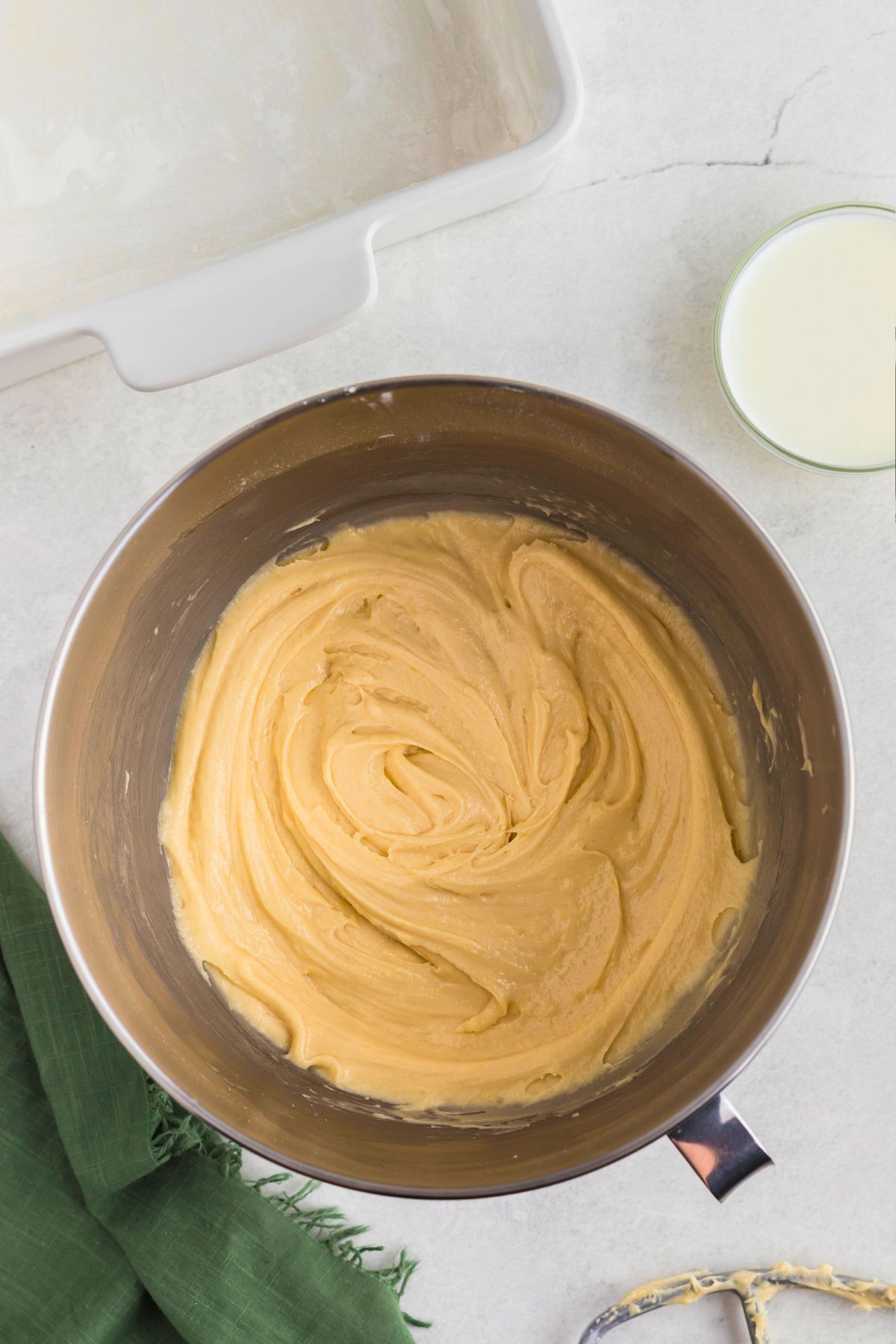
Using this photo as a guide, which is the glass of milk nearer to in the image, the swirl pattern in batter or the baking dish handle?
the swirl pattern in batter

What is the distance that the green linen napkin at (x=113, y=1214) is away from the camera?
1.57 metres

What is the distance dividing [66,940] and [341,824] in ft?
1.58

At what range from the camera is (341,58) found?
1.62 m

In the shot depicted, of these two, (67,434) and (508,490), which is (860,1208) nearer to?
(508,490)

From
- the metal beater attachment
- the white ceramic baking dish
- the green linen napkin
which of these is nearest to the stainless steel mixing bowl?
the green linen napkin

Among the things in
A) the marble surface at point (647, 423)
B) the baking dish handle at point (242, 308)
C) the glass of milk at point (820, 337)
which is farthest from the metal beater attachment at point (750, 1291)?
the baking dish handle at point (242, 308)

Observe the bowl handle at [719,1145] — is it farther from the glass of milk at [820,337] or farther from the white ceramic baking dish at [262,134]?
the white ceramic baking dish at [262,134]

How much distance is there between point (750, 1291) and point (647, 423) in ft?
4.73

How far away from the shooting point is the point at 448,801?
167 cm

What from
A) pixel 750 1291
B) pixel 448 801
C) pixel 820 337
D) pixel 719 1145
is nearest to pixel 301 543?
pixel 448 801

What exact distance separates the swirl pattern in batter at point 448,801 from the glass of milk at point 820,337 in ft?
1.16

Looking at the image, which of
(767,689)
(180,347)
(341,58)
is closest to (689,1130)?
(767,689)

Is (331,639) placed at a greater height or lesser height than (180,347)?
lesser

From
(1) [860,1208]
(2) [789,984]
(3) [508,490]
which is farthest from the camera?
(1) [860,1208]
